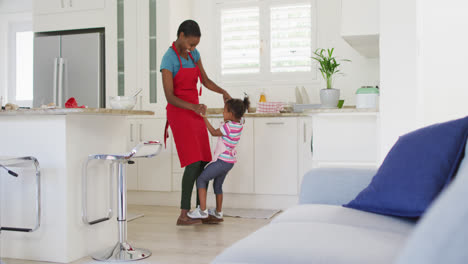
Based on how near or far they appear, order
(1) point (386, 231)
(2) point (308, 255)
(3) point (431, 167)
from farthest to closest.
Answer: (3) point (431, 167)
(1) point (386, 231)
(2) point (308, 255)

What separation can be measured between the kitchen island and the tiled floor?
11cm

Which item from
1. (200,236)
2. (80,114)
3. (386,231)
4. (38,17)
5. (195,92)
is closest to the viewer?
(386,231)

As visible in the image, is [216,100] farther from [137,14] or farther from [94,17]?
[94,17]

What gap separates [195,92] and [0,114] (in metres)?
1.40

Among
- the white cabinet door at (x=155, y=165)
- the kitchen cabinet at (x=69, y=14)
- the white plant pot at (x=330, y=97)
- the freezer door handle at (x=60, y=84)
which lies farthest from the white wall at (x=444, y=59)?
the freezer door handle at (x=60, y=84)

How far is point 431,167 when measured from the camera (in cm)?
154

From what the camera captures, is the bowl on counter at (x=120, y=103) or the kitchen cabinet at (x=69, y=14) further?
the kitchen cabinet at (x=69, y=14)

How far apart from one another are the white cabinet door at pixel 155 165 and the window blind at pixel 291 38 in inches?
50.9

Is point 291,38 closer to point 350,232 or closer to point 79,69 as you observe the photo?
point 79,69

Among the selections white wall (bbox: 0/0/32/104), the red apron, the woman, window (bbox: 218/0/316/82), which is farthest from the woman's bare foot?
white wall (bbox: 0/0/32/104)

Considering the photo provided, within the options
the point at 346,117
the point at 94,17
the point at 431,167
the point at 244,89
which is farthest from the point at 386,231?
the point at 94,17

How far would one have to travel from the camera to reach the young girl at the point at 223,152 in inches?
150

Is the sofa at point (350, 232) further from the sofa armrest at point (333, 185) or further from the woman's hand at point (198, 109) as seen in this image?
the woman's hand at point (198, 109)

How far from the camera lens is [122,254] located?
9.53 feet
